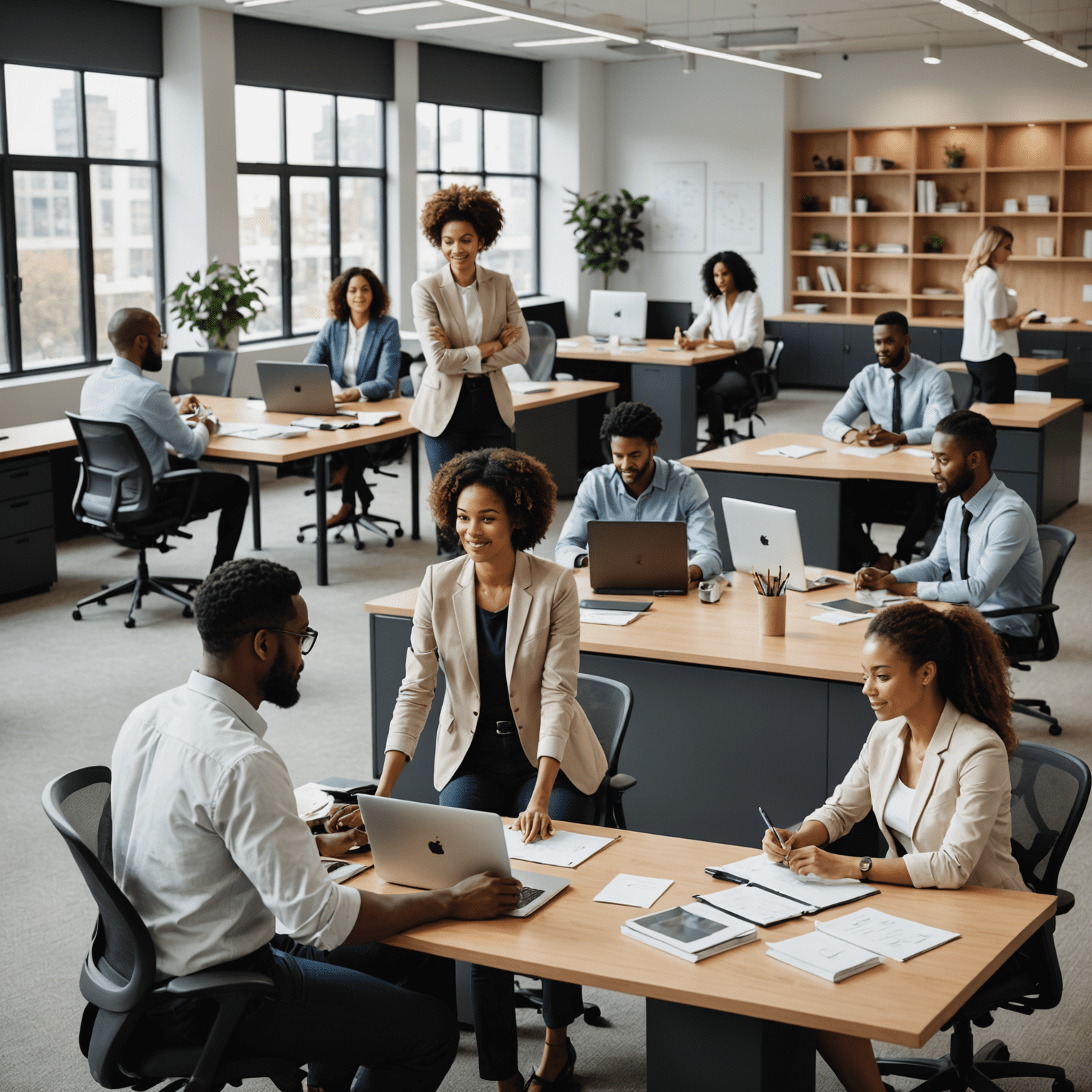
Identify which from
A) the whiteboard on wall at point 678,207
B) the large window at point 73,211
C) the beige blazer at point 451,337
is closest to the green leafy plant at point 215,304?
the large window at point 73,211

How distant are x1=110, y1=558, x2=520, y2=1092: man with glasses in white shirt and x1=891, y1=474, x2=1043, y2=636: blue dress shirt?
2.64 meters

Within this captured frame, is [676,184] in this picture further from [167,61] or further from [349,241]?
[167,61]

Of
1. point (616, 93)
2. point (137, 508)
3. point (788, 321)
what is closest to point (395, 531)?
point (137, 508)

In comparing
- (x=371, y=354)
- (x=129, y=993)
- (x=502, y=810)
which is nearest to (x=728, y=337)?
(x=371, y=354)

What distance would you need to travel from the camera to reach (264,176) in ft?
36.7

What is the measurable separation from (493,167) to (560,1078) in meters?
12.4

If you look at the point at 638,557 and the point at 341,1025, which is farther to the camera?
the point at 638,557

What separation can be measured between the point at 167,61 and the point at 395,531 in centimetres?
436

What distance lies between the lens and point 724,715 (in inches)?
151

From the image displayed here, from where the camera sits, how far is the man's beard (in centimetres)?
234

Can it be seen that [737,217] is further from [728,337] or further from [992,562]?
[992,562]

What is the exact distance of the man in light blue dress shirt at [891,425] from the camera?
6598mm

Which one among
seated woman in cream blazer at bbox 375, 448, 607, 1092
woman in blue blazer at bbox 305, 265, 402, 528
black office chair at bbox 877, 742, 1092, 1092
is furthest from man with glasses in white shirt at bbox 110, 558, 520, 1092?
woman in blue blazer at bbox 305, 265, 402, 528

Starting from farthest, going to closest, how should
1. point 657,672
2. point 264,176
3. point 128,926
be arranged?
point 264,176 < point 657,672 < point 128,926
